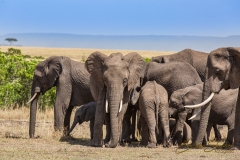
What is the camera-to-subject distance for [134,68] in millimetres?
9602

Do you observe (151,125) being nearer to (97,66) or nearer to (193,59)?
(97,66)

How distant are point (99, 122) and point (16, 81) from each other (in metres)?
8.01

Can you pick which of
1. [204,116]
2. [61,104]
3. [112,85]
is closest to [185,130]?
[204,116]

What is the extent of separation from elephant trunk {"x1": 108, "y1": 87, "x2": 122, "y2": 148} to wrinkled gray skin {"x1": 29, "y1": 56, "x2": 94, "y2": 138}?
11.2 feet

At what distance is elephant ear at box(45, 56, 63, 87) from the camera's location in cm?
1187

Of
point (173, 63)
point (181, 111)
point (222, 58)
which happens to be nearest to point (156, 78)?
point (173, 63)

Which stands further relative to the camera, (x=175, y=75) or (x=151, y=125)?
(x=175, y=75)

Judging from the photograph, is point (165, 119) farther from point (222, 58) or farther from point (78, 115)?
point (78, 115)

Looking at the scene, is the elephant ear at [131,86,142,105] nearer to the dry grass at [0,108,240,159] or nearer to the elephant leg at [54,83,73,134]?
the dry grass at [0,108,240,159]

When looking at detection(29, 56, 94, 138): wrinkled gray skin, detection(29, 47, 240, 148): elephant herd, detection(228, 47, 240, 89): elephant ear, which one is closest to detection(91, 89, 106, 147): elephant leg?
detection(29, 47, 240, 148): elephant herd

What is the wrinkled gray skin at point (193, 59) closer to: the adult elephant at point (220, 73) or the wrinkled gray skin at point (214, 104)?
the wrinkled gray skin at point (214, 104)

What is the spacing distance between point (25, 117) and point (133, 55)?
25.1 ft

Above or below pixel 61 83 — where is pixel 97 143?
below

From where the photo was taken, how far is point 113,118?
343 inches
